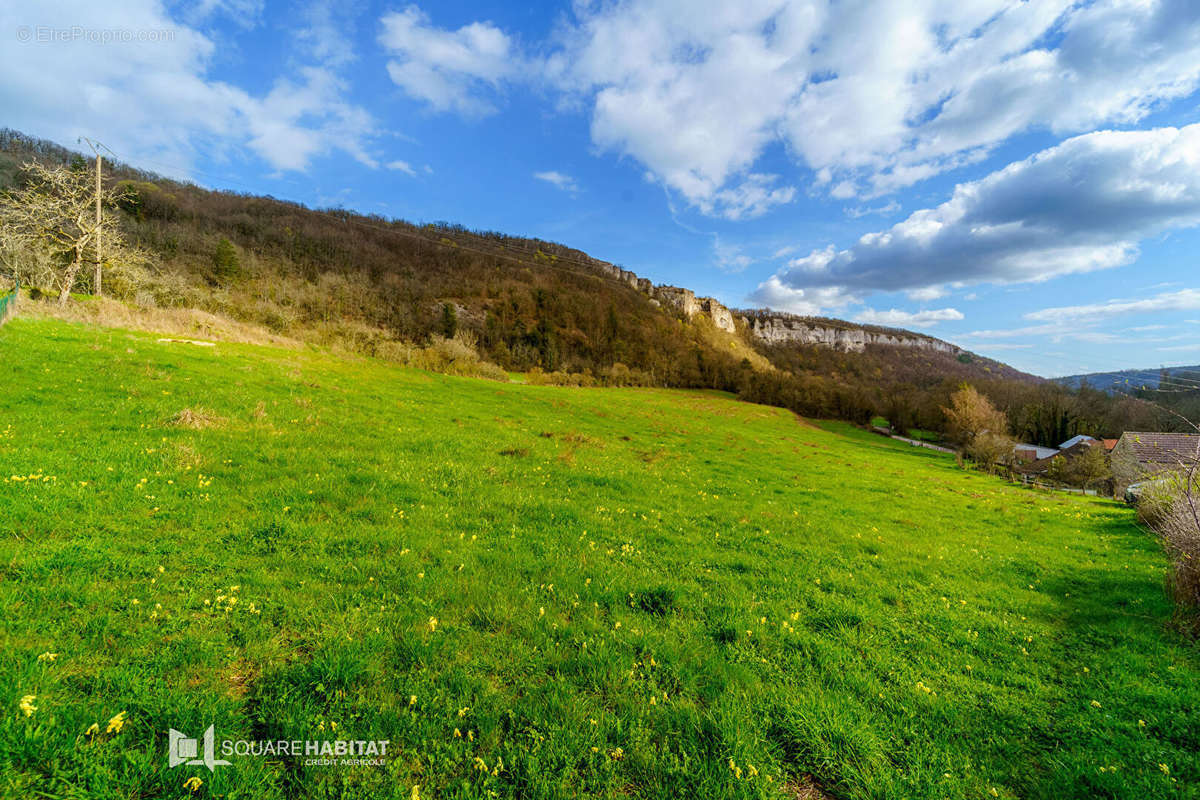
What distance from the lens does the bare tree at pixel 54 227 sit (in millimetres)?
28453

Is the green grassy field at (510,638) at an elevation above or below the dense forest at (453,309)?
below

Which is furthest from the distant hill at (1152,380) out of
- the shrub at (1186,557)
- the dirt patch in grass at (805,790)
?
the dirt patch in grass at (805,790)

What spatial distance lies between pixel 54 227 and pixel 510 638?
163 ft

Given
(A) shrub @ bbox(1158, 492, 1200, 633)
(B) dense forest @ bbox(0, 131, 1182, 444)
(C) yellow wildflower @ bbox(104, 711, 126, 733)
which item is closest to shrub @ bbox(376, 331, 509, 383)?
(B) dense forest @ bbox(0, 131, 1182, 444)

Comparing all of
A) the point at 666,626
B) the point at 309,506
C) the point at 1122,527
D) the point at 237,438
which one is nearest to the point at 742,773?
the point at 666,626

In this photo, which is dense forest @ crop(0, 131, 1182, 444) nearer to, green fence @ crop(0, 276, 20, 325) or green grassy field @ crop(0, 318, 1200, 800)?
green fence @ crop(0, 276, 20, 325)

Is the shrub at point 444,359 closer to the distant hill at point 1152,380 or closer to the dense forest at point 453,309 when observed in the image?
the dense forest at point 453,309

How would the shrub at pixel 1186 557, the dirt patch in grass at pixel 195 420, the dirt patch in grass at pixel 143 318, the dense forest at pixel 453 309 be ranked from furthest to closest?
the dense forest at pixel 453 309
the dirt patch in grass at pixel 143 318
the dirt patch in grass at pixel 195 420
the shrub at pixel 1186 557

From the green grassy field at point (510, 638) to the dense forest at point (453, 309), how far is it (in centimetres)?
5735

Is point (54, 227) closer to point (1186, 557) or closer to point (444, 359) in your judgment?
point (444, 359)

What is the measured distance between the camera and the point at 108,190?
3338cm

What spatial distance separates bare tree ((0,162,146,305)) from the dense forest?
14779 mm

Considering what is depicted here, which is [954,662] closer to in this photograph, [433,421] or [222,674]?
[222,674]

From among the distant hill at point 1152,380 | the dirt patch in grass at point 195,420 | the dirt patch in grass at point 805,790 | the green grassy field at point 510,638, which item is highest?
the distant hill at point 1152,380
